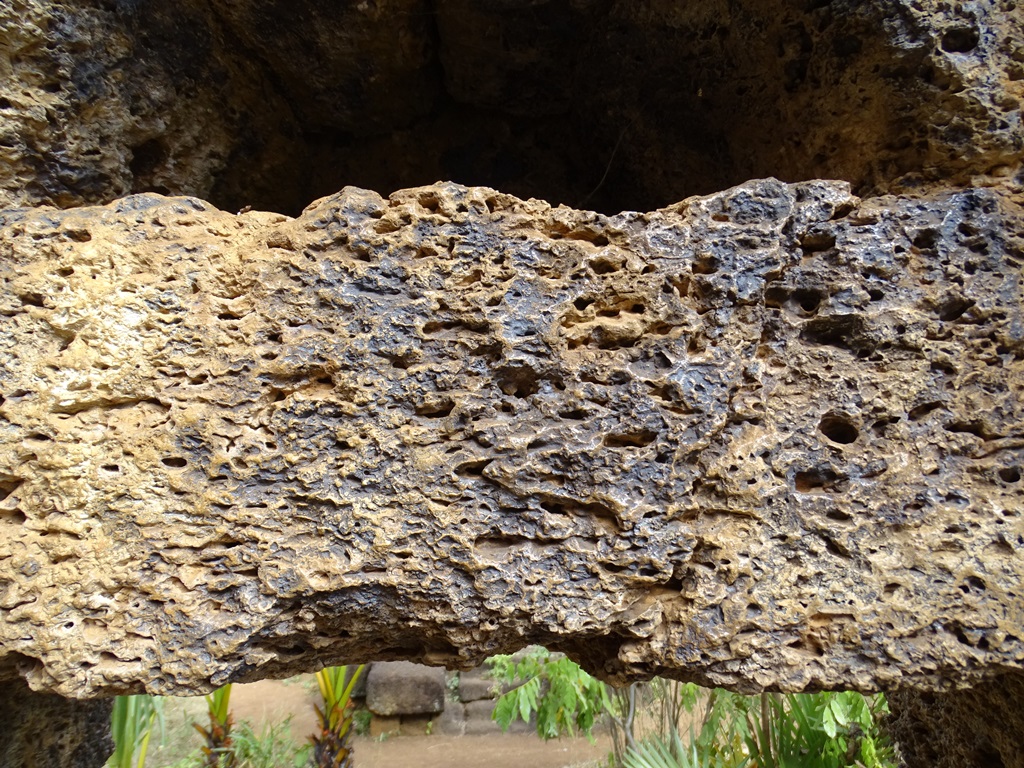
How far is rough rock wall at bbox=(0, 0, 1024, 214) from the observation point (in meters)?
1.20

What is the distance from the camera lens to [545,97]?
1803mm

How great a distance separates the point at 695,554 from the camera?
1.04m

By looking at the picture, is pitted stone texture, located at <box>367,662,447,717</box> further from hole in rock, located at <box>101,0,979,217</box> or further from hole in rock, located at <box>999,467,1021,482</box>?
hole in rock, located at <box>999,467,1021,482</box>

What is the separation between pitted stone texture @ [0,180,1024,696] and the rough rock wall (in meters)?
0.24

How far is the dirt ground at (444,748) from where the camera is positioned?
4.05 m

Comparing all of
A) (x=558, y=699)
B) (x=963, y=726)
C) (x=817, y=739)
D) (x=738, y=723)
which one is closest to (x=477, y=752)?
(x=558, y=699)

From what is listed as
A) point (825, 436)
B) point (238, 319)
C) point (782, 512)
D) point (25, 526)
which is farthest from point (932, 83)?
point (25, 526)

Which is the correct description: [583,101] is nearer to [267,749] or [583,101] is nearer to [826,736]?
[826,736]

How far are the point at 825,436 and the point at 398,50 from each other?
1.34 meters

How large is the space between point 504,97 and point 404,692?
3.93 meters

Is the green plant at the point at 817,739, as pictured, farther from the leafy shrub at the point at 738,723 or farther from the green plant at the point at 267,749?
the green plant at the point at 267,749

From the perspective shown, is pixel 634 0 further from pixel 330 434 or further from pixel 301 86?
pixel 330 434

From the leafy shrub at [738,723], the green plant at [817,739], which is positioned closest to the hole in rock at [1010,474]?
the leafy shrub at [738,723]

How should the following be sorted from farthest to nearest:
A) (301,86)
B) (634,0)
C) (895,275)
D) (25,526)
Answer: (301,86), (634,0), (895,275), (25,526)
